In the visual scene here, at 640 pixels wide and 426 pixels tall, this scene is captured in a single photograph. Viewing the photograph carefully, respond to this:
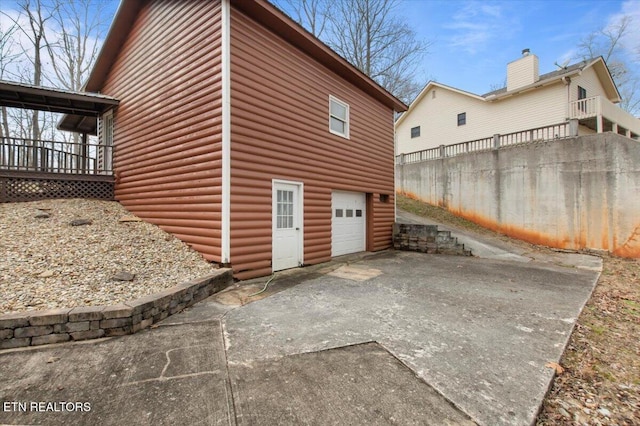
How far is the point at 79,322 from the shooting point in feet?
9.73

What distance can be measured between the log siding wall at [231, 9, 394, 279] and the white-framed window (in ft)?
0.67

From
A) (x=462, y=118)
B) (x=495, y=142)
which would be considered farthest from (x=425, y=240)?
(x=462, y=118)

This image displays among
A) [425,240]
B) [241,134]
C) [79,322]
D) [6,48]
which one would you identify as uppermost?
[6,48]

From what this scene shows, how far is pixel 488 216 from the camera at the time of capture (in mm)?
10719

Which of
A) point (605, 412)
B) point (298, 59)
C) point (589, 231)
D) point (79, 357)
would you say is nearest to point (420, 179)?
point (589, 231)

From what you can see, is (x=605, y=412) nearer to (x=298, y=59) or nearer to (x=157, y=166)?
(x=298, y=59)

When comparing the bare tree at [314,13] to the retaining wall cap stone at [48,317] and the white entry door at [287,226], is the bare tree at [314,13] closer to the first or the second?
the white entry door at [287,226]

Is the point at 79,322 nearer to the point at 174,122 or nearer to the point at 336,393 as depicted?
the point at 336,393

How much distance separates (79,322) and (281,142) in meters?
4.39

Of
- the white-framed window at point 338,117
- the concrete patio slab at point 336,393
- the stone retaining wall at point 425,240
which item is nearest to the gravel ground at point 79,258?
the concrete patio slab at point 336,393

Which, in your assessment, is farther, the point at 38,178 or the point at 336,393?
the point at 38,178

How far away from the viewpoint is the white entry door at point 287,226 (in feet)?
19.5

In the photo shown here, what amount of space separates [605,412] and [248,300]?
3823mm

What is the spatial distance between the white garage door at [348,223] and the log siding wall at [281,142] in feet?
1.07
